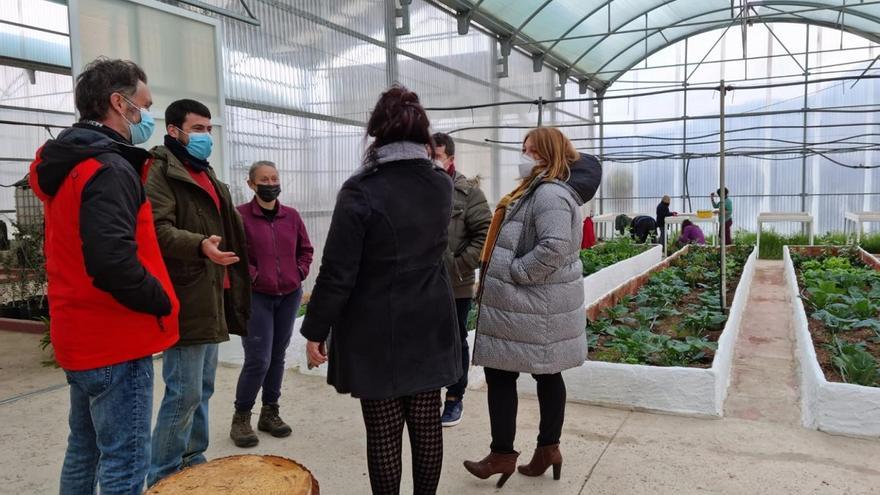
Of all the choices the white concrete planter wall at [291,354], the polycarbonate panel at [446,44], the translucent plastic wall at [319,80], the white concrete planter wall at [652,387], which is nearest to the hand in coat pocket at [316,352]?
the white concrete planter wall at [652,387]

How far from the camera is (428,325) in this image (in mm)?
1951

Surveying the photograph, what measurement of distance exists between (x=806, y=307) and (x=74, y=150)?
5916 mm

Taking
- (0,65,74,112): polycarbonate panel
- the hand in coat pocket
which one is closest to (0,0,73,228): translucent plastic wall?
(0,65,74,112): polycarbonate panel

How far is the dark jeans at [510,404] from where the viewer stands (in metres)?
2.56

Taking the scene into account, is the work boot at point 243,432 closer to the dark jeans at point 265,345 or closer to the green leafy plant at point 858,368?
the dark jeans at point 265,345

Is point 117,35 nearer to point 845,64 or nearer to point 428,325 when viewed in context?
point 428,325

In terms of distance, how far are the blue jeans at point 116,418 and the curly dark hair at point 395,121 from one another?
0.93 meters

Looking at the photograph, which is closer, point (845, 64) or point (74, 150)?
point (74, 150)

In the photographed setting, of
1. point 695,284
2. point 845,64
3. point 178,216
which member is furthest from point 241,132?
point 845,64

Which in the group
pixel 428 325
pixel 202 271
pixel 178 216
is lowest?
pixel 428 325

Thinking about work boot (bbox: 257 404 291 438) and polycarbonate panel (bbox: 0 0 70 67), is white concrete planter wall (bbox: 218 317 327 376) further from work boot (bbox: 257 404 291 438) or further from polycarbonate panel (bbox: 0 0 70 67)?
polycarbonate panel (bbox: 0 0 70 67)

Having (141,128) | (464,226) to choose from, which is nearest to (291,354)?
(464,226)

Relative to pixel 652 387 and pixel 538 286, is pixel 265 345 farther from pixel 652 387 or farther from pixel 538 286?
pixel 652 387

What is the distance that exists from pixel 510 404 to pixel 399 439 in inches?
26.8
